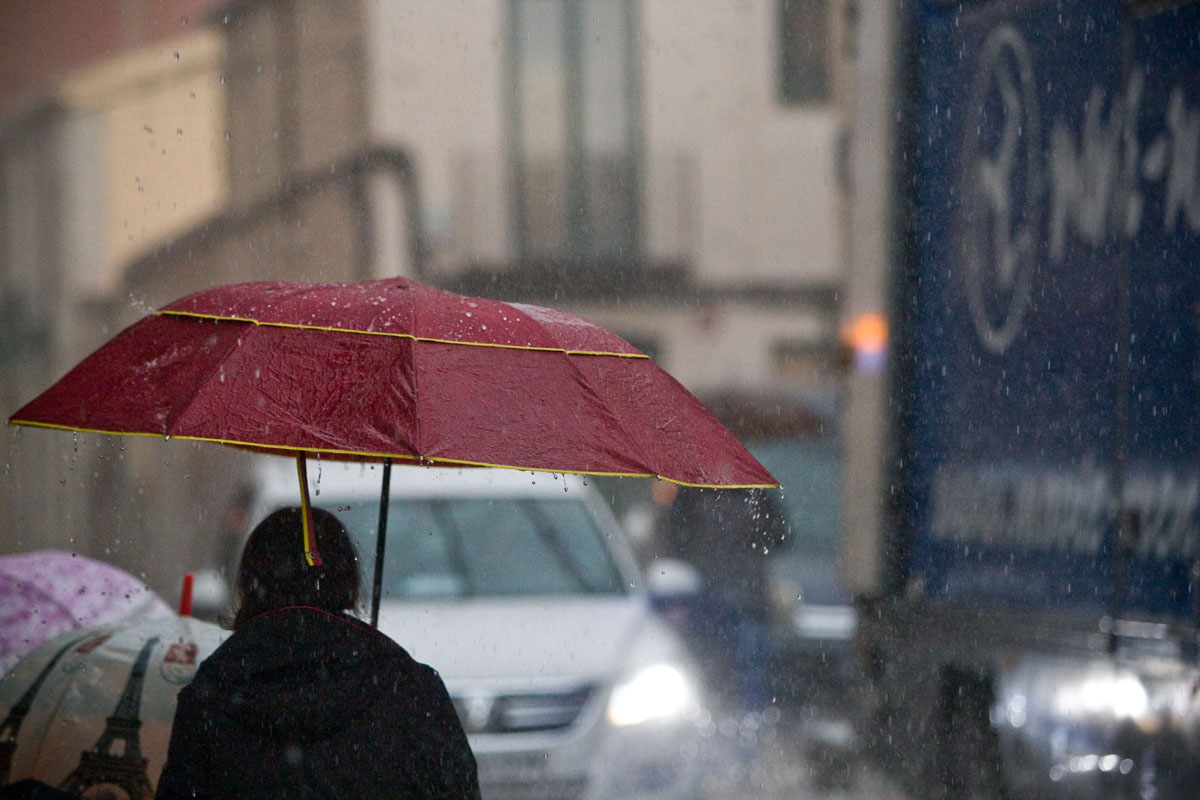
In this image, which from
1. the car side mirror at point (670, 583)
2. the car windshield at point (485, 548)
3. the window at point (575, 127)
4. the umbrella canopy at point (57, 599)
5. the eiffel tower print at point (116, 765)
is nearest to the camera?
the eiffel tower print at point (116, 765)

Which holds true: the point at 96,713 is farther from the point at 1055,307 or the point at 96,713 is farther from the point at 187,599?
the point at 1055,307

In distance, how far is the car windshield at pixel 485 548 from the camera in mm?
6652

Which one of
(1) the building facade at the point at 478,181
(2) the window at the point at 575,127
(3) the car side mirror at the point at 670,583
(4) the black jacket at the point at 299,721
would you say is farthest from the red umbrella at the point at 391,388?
(2) the window at the point at 575,127

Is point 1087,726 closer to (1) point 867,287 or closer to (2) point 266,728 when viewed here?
(1) point 867,287

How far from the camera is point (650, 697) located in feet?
19.7

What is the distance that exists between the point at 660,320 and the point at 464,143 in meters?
3.74

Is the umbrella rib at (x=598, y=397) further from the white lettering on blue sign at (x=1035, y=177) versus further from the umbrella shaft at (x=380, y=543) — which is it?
the white lettering on blue sign at (x=1035, y=177)

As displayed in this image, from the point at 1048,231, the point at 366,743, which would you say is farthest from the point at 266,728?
the point at 1048,231

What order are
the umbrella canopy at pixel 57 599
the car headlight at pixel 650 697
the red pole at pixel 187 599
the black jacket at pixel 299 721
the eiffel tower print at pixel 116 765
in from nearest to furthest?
the black jacket at pixel 299 721, the eiffel tower print at pixel 116 765, the umbrella canopy at pixel 57 599, the red pole at pixel 187 599, the car headlight at pixel 650 697

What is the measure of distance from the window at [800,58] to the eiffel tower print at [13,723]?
2000 centimetres

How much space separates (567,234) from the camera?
21.2 m

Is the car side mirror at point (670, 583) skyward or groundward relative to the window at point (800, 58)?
groundward

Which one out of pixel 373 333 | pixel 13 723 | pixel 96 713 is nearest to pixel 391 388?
pixel 373 333

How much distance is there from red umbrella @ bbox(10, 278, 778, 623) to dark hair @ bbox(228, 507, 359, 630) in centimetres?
18
